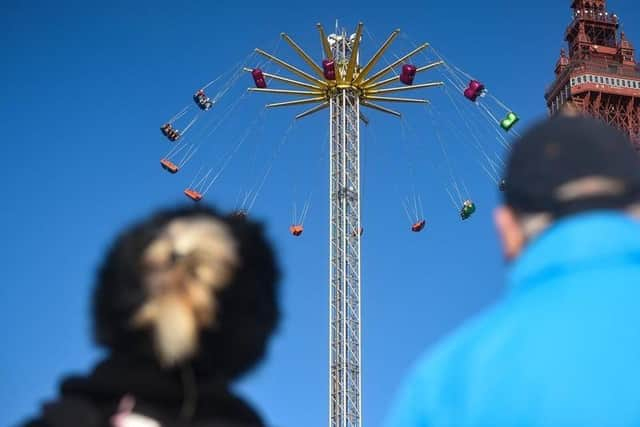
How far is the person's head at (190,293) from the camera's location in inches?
88.1

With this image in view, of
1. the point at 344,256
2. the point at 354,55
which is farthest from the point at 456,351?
the point at 354,55

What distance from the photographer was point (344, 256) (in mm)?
20234

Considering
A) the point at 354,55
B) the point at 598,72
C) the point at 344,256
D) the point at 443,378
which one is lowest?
the point at 443,378

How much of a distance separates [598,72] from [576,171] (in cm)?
6686

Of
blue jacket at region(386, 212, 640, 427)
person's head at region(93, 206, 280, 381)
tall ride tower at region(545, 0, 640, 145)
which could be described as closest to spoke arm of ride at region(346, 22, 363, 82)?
person's head at region(93, 206, 280, 381)

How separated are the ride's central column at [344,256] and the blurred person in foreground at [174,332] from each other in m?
17.0

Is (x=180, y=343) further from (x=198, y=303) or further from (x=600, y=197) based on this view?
(x=600, y=197)

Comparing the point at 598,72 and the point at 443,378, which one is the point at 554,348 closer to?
the point at 443,378

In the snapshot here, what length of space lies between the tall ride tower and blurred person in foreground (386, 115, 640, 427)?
198ft

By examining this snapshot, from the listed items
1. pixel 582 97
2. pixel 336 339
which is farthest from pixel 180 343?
pixel 582 97

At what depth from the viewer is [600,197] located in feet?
5.22

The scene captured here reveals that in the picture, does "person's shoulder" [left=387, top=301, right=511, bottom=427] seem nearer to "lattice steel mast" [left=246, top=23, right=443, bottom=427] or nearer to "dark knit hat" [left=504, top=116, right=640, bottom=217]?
"dark knit hat" [left=504, top=116, right=640, bottom=217]

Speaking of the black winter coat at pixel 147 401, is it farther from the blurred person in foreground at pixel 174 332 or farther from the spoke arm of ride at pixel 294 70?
the spoke arm of ride at pixel 294 70

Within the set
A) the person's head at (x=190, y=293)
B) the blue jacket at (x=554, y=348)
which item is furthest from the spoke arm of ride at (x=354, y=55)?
the blue jacket at (x=554, y=348)
